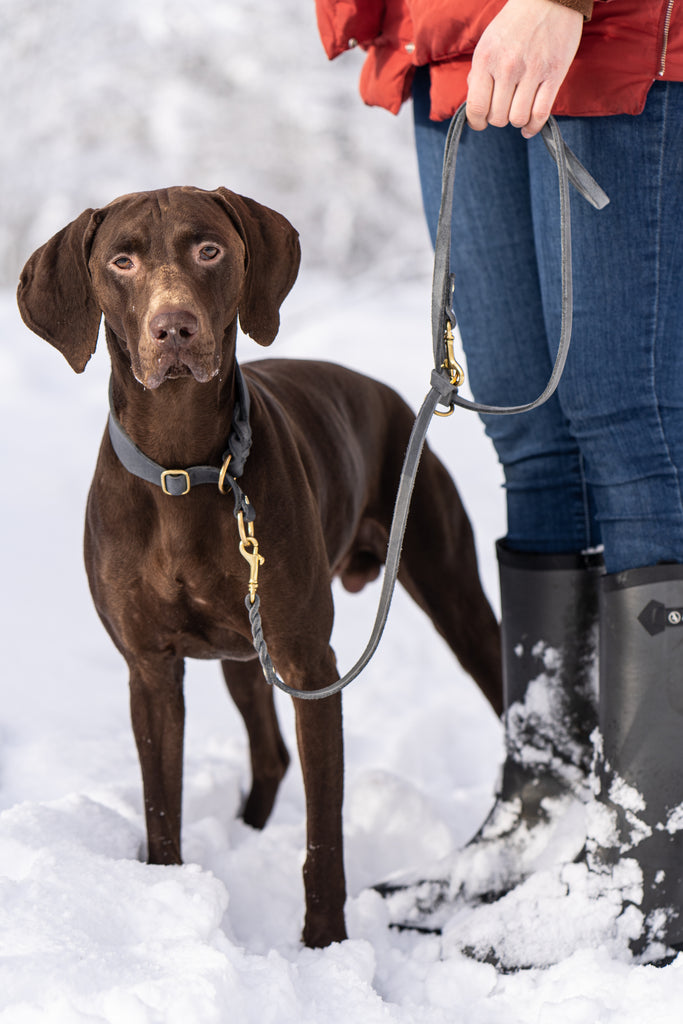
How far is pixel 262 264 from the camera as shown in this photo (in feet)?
6.26

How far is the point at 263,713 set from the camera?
267cm

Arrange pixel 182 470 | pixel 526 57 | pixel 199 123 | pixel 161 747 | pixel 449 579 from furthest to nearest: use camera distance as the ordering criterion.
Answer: pixel 199 123
pixel 449 579
pixel 161 747
pixel 182 470
pixel 526 57

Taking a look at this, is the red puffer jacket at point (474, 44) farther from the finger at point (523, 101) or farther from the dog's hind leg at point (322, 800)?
the dog's hind leg at point (322, 800)

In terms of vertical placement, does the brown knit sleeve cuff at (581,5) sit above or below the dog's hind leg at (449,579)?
above

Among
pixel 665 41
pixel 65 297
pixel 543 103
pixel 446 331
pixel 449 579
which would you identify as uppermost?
pixel 665 41

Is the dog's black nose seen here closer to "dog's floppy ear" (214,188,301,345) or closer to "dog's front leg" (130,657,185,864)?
"dog's floppy ear" (214,188,301,345)

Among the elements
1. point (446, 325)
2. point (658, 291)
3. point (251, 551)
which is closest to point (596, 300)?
point (658, 291)

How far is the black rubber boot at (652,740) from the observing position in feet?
5.63

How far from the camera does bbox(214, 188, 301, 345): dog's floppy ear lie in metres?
1.89

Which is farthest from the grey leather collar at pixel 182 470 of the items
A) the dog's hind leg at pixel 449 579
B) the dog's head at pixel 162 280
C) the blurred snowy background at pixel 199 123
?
the blurred snowy background at pixel 199 123

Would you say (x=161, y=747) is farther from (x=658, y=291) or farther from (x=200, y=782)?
(x=658, y=291)

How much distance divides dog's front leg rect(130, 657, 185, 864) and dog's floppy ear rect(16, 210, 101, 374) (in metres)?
0.65

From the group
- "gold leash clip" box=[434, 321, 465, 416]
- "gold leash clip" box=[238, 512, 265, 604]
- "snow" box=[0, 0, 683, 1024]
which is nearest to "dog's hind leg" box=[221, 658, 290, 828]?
"snow" box=[0, 0, 683, 1024]

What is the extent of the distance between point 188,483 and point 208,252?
399 mm
